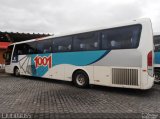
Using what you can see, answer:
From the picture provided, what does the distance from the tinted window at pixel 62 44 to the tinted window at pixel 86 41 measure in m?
0.42

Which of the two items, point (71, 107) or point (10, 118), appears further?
point (71, 107)

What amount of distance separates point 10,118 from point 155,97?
223 inches

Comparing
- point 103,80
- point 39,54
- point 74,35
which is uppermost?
point 74,35

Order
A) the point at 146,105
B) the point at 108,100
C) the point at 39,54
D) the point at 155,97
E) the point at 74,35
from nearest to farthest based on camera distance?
the point at 146,105, the point at 108,100, the point at 155,97, the point at 74,35, the point at 39,54

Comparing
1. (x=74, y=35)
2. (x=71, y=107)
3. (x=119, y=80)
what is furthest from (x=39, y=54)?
(x=71, y=107)

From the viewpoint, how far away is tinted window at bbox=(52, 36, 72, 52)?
11.0 metres

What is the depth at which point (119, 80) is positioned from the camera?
869 cm

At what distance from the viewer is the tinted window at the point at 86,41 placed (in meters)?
9.66

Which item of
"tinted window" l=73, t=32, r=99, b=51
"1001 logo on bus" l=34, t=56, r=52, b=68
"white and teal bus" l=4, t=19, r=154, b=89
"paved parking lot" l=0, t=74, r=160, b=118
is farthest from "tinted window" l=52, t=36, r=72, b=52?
"paved parking lot" l=0, t=74, r=160, b=118

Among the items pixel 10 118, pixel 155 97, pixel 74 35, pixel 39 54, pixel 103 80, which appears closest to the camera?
pixel 10 118

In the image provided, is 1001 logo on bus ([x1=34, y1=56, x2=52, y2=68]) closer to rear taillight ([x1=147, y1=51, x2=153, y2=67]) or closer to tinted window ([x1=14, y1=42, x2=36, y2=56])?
tinted window ([x1=14, y1=42, x2=36, y2=56])

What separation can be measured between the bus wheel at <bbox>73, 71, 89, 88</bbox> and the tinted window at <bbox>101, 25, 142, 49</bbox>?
1873 millimetres

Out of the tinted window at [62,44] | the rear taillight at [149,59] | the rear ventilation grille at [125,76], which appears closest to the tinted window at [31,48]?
the tinted window at [62,44]

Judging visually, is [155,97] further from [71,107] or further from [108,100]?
[71,107]
